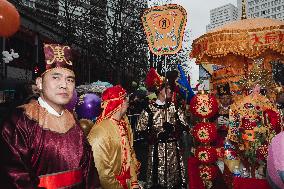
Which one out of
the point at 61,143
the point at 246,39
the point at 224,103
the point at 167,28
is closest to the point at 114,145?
the point at 61,143

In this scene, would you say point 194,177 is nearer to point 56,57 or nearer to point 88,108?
point 88,108

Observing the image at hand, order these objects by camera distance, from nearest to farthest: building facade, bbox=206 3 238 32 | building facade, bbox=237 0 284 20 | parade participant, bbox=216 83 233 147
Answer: parade participant, bbox=216 83 233 147 < building facade, bbox=237 0 284 20 < building facade, bbox=206 3 238 32

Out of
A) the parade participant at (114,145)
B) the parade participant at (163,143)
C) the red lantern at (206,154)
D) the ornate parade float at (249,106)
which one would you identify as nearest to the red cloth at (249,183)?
the ornate parade float at (249,106)

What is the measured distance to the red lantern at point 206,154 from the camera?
21.5 feet

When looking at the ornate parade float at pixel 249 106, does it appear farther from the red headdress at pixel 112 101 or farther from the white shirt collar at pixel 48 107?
the white shirt collar at pixel 48 107

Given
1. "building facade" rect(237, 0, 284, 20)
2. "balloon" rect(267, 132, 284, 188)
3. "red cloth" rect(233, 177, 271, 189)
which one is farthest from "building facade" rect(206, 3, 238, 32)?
"balloon" rect(267, 132, 284, 188)

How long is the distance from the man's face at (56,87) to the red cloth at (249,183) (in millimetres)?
4003

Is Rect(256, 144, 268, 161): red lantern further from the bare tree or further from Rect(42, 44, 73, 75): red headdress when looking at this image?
the bare tree

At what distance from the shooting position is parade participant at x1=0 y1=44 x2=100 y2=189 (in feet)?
8.57

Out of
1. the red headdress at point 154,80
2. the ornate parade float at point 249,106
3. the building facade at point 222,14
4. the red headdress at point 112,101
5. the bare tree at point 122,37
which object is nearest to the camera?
the red headdress at point 112,101

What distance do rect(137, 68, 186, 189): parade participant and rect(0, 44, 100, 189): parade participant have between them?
334 centimetres

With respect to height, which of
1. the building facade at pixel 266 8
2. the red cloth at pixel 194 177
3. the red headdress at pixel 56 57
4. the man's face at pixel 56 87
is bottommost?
the red cloth at pixel 194 177

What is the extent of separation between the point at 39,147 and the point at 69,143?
281 millimetres

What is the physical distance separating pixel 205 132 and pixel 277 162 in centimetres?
397
